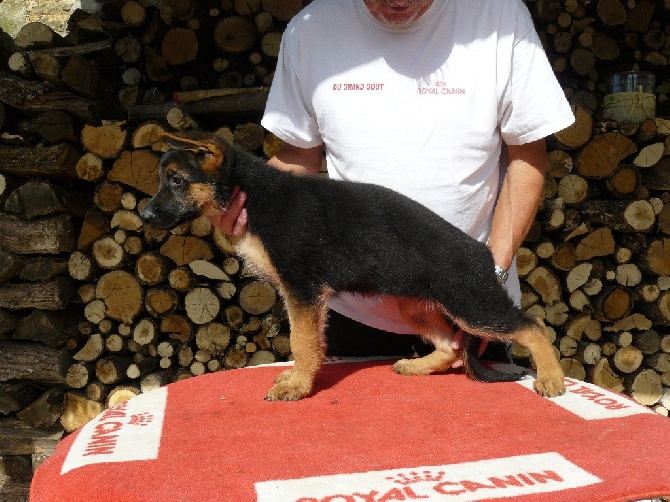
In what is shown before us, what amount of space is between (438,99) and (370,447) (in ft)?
4.17

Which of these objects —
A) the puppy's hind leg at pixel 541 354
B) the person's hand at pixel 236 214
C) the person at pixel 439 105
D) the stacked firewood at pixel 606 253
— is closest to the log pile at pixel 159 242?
→ the stacked firewood at pixel 606 253

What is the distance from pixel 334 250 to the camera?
2.17 meters

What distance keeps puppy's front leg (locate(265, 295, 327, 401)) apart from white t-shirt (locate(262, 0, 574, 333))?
0.36m

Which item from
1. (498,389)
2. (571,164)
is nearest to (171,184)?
(498,389)

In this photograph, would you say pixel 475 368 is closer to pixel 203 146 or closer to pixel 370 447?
pixel 370 447

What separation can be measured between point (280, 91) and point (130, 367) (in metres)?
3.00

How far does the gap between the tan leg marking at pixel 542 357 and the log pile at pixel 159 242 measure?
2.60 m

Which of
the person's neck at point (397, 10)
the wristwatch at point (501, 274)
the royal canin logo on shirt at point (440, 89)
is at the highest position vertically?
the person's neck at point (397, 10)

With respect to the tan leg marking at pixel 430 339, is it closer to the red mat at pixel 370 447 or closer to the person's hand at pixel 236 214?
the red mat at pixel 370 447

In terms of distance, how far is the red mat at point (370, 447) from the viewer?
144 centimetres

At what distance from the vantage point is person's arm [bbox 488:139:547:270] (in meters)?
2.43

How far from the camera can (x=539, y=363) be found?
220 centimetres

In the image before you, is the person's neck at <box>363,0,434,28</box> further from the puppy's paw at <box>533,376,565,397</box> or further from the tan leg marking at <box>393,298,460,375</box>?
the puppy's paw at <box>533,376,565,397</box>

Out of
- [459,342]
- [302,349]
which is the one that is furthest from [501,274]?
[302,349]
